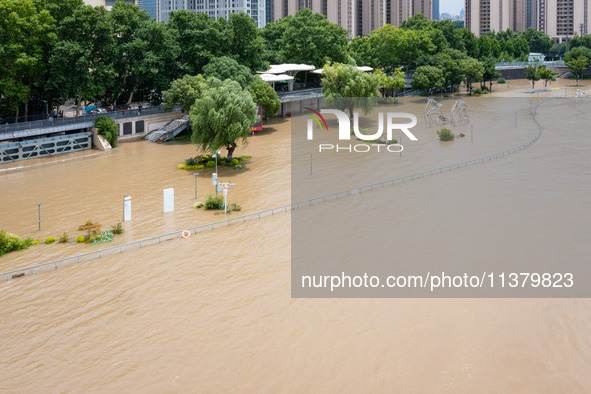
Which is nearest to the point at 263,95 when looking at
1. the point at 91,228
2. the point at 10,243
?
the point at 91,228

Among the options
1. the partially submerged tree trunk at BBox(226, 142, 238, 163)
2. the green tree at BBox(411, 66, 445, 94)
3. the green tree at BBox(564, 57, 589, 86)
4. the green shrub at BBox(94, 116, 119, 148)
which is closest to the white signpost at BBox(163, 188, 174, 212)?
the partially submerged tree trunk at BBox(226, 142, 238, 163)

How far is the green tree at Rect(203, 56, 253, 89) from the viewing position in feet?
185

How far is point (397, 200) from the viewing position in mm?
33531

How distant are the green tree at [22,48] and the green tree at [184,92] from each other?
35.5 ft

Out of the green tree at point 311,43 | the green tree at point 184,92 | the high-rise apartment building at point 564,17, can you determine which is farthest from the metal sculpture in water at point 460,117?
the high-rise apartment building at point 564,17

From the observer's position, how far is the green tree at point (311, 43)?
75312 millimetres

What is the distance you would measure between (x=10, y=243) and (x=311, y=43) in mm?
55157

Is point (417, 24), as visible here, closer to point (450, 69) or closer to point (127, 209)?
point (450, 69)

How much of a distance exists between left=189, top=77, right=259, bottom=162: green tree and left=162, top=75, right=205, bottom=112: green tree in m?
11.4

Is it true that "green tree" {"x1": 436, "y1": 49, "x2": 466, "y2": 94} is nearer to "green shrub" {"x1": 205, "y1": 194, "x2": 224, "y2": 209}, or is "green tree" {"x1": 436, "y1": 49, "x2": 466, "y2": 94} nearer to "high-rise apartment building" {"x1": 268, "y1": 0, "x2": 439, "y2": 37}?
"green shrub" {"x1": 205, "y1": 194, "x2": 224, "y2": 209}

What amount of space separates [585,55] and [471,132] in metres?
72.5

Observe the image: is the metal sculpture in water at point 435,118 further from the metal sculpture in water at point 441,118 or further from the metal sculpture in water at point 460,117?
the metal sculpture in water at point 460,117

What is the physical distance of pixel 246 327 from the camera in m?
19.6

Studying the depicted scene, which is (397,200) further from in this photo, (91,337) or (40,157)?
(40,157)
